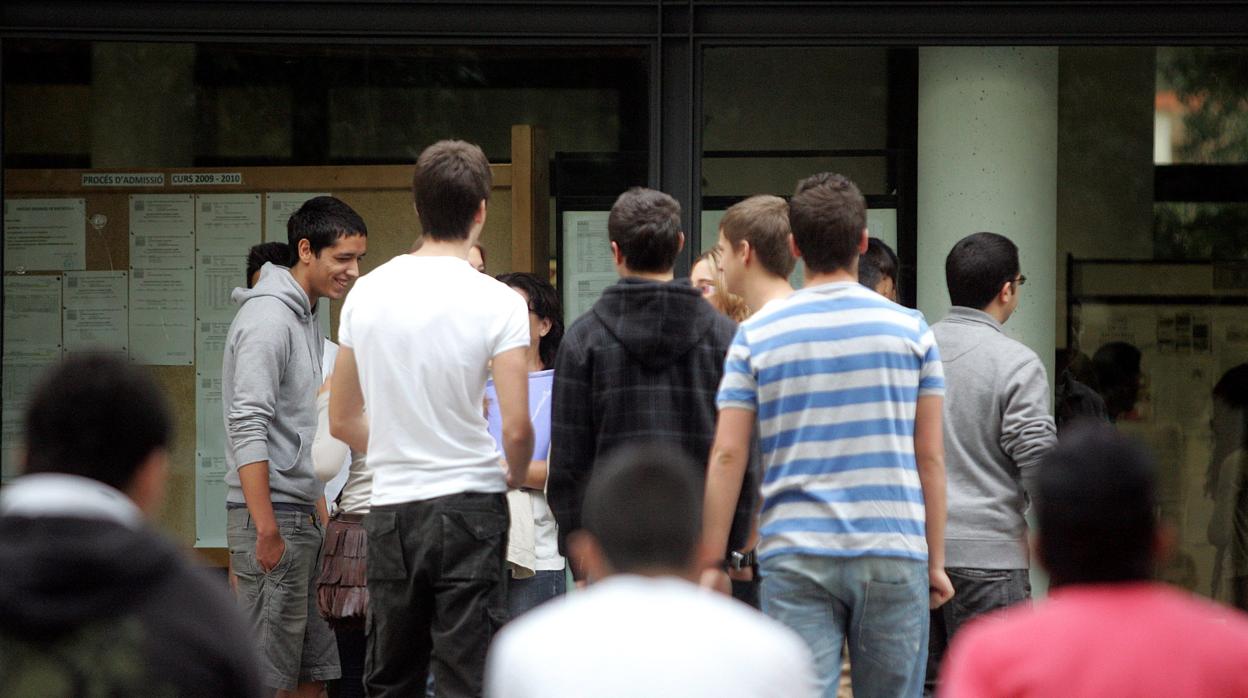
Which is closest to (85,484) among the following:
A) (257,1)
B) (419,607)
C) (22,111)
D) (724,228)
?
(419,607)

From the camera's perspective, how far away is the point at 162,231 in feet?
22.4

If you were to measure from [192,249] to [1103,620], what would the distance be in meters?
5.33

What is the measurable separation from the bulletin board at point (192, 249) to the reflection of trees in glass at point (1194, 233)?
9.14 feet

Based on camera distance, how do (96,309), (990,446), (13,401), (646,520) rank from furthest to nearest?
(96,309)
(13,401)
(990,446)
(646,520)

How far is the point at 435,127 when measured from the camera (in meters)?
6.88

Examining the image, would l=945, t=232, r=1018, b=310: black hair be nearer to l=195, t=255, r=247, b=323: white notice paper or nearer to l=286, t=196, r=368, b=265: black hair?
l=286, t=196, r=368, b=265: black hair

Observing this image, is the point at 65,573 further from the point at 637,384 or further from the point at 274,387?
the point at 274,387

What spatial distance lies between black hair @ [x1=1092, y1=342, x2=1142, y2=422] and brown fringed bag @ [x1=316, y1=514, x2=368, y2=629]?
3.43 metres

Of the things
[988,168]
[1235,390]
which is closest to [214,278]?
[988,168]

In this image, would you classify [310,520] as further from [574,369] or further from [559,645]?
[559,645]

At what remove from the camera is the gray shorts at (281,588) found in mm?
5379

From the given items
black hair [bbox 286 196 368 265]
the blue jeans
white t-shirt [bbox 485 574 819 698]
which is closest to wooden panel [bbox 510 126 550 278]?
black hair [bbox 286 196 368 265]

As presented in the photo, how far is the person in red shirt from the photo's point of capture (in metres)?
2.26

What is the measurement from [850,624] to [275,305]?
8.17 ft
